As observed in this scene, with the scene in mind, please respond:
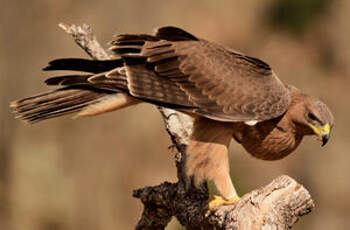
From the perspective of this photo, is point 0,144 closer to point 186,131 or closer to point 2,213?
point 2,213

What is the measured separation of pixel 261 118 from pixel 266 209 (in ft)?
2.88

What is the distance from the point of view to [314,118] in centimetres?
428

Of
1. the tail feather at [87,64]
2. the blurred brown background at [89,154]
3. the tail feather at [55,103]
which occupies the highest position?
the tail feather at [87,64]

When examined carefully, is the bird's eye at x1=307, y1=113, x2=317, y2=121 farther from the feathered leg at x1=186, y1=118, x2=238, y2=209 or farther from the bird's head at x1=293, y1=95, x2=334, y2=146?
the feathered leg at x1=186, y1=118, x2=238, y2=209

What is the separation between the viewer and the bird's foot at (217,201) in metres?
4.05

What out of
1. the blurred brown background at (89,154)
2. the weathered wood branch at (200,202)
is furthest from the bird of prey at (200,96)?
the blurred brown background at (89,154)

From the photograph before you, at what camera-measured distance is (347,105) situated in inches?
477

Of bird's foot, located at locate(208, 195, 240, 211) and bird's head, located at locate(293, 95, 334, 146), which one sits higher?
bird's head, located at locate(293, 95, 334, 146)

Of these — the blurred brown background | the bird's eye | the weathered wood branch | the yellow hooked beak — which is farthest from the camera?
the blurred brown background

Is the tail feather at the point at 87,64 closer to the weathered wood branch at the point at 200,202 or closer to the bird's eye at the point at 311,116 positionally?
the weathered wood branch at the point at 200,202

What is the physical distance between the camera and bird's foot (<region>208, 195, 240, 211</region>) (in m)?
4.05

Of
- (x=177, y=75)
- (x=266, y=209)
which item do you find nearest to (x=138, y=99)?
(x=177, y=75)

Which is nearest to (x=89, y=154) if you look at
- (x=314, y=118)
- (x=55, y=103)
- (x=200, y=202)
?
(x=200, y=202)

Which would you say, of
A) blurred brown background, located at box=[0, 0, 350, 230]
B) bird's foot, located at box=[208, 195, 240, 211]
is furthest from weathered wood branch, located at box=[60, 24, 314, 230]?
blurred brown background, located at box=[0, 0, 350, 230]
